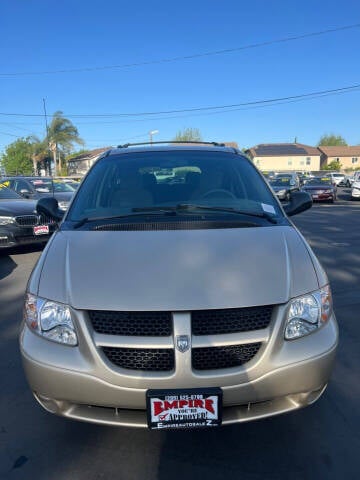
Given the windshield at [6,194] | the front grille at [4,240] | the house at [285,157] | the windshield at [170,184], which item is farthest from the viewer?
the house at [285,157]

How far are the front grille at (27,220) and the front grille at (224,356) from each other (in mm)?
6449

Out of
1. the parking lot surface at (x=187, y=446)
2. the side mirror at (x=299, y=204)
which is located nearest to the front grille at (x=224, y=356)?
the parking lot surface at (x=187, y=446)

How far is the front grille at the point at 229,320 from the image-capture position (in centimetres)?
205

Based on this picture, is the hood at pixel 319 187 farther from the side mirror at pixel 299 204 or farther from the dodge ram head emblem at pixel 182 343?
the dodge ram head emblem at pixel 182 343

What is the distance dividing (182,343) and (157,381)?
0.75ft

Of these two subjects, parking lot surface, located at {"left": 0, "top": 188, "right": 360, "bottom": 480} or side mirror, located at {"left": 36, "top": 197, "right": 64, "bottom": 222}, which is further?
side mirror, located at {"left": 36, "top": 197, "right": 64, "bottom": 222}

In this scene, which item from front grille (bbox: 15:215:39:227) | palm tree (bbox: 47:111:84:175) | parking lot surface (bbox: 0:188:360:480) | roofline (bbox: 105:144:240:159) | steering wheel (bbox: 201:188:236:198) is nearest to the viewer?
parking lot surface (bbox: 0:188:360:480)

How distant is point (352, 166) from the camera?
84.1 metres

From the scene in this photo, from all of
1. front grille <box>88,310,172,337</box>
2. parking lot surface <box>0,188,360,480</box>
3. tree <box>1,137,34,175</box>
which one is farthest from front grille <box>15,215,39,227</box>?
tree <box>1,137,34,175</box>

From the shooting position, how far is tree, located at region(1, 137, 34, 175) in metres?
76.1

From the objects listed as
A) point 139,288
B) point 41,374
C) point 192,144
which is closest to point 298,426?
point 139,288

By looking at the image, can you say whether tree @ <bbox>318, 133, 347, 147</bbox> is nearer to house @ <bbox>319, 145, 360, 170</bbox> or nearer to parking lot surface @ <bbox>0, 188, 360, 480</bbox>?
house @ <bbox>319, 145, 360, 170</bbox>

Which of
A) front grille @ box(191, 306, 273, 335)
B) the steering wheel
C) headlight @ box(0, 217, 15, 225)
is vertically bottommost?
headlight @ box(0, 217, 15, 225)

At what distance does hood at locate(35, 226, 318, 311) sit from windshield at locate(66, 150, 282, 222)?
0.53 meters
